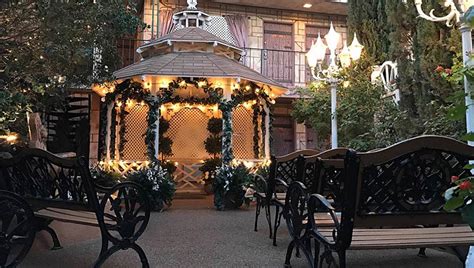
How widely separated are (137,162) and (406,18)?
6001 millimetres

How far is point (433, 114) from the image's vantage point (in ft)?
20.8

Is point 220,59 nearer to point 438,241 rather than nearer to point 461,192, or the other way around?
point 438,241

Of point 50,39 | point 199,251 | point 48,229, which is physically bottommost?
point 199,251

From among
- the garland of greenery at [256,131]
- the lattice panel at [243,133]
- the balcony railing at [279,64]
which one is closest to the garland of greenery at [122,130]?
the lattice panel at [243,133]

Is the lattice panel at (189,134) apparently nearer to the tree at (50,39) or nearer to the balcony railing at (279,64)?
the balcony railing at (279,64)

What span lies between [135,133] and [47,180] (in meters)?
5.19

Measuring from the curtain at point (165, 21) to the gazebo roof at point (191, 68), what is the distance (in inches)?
116

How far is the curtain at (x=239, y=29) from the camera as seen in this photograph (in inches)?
448

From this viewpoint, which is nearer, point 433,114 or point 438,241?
point 438,241

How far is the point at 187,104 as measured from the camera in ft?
27.8

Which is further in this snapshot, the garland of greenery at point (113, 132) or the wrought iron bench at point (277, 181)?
the garland of greenery at point (113, 132)

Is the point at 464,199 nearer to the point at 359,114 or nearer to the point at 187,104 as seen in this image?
the point at 359,114

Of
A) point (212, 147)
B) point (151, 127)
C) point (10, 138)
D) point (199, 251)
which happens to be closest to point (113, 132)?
point (151, 127)

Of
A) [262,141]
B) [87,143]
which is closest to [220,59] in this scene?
[262,141]
